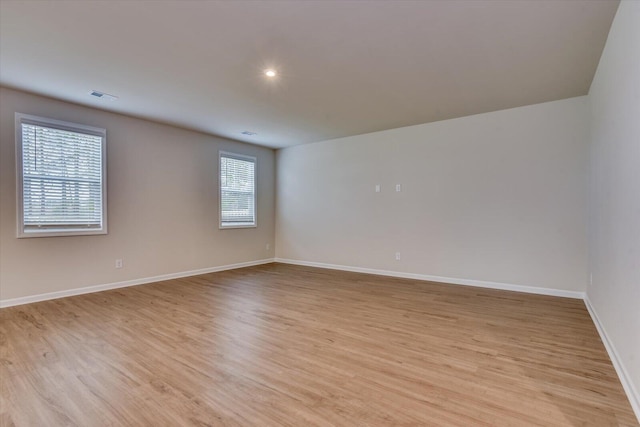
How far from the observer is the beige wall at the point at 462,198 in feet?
13.2

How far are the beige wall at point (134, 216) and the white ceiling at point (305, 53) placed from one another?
1.38 ft

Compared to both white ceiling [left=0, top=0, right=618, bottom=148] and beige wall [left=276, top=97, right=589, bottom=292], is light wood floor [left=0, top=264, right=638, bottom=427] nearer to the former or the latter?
beige wall [left=276, top=97, right=589, bottom=292]

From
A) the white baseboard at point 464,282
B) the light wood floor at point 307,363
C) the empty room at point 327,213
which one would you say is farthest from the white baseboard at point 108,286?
the white baseboard at point 464,282

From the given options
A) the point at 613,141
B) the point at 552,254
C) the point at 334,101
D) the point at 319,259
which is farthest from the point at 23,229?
the point at 552,254

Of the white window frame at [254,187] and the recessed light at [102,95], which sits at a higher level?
the recessed light at [102,95]

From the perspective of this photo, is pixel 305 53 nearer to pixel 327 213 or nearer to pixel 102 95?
pixel 102 95

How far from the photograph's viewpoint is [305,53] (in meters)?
2.80

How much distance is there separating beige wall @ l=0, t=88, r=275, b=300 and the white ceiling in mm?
420

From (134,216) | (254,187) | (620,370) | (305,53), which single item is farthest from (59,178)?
(620,370)

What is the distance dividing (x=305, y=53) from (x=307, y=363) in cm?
252

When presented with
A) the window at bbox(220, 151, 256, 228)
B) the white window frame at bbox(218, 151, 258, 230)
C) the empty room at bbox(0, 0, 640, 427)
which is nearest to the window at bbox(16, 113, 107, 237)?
the empty room at bbox(0, 0, 640, 427)

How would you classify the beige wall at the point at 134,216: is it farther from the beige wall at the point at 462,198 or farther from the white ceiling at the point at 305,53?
the beige wall at the point at 462,198

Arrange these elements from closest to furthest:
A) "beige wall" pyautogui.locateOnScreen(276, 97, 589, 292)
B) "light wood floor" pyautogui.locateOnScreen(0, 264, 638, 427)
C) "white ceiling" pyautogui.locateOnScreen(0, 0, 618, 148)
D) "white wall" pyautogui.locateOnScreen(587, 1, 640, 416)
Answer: "light wood floor" pyautogui.locateOnScreen(0, 264, 638, 427)
"white wall" pyautogui.locateOnScreen(587, 1, 640, 416)
"white ceiling" pyautogui.locateOnScreen(0, 0, 618, 148)
"beige wall" pyautogui.locateOnScreen(276, 97, 589, 292)

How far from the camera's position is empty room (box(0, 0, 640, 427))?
1934mm
